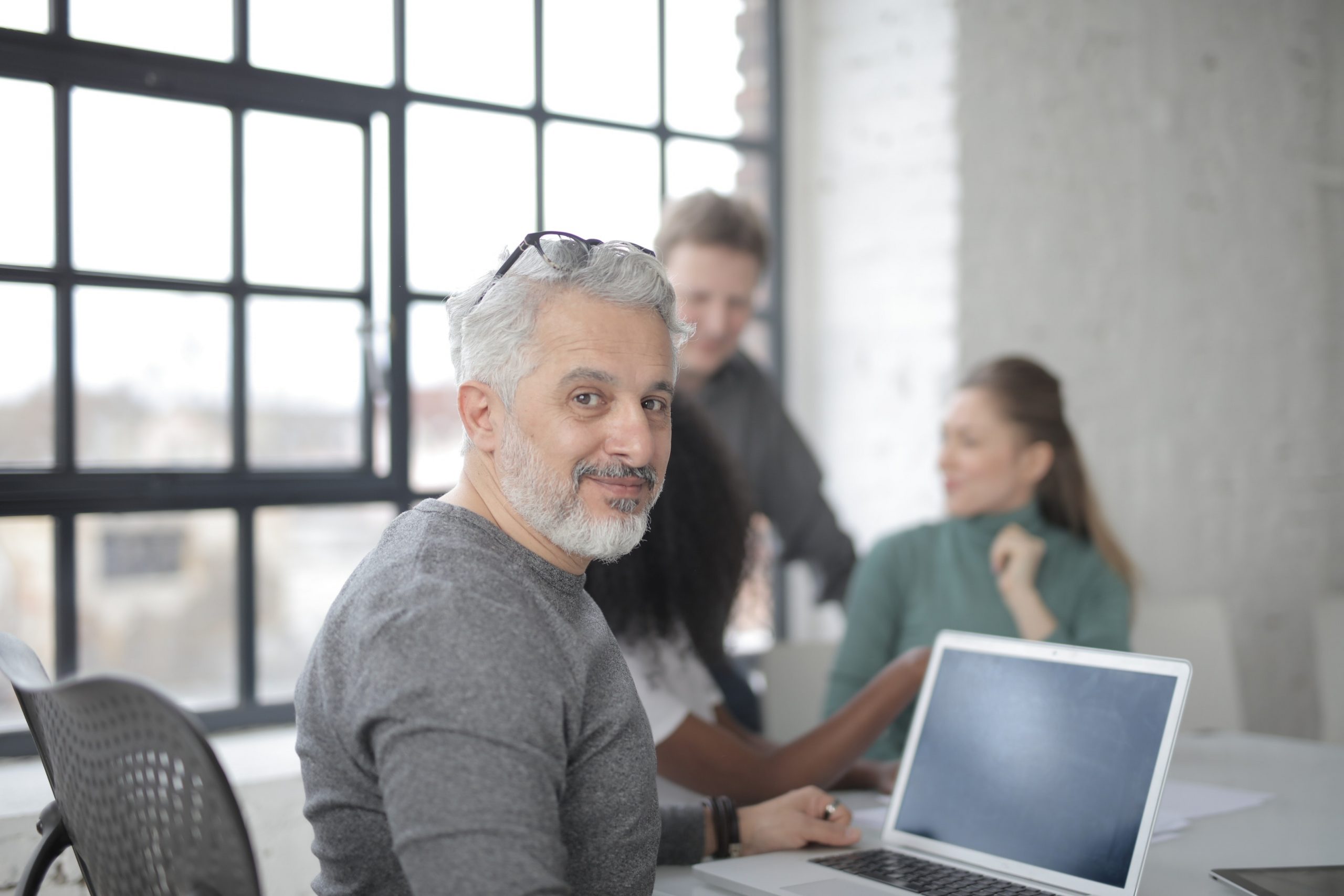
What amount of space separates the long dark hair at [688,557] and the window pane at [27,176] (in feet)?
4.66

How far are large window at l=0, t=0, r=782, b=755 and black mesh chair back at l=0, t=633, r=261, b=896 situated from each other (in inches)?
54.9

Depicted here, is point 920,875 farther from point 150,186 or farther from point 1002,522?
point 150,186

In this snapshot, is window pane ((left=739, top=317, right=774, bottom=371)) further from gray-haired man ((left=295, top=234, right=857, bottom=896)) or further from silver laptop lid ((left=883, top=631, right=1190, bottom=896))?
gray-haired man ((left=295, top=234, right=857, bottom=896))

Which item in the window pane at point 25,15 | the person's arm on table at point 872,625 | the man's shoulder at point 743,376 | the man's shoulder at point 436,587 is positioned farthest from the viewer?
the man's shoulder at point 743,376

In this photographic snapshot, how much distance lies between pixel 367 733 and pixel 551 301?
48 centimetres

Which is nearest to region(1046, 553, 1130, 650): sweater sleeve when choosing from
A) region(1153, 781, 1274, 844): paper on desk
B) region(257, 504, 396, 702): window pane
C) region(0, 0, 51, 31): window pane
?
region(1153, 781, 1274, 844): paper on desk

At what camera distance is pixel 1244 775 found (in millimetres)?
2133

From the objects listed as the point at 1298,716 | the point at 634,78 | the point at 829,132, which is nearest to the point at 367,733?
the point at 634,78

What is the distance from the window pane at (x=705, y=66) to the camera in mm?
3416

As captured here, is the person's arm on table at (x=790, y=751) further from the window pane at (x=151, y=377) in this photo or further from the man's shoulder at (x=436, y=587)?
the window pane at (x=151, y=377)

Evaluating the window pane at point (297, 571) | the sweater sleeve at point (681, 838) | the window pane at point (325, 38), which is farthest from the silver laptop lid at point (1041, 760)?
the window pane at point (325, 38)

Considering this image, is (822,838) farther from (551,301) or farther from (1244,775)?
(1244,775)

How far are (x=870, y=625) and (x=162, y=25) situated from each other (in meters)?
1.93

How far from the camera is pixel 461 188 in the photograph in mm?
2986
